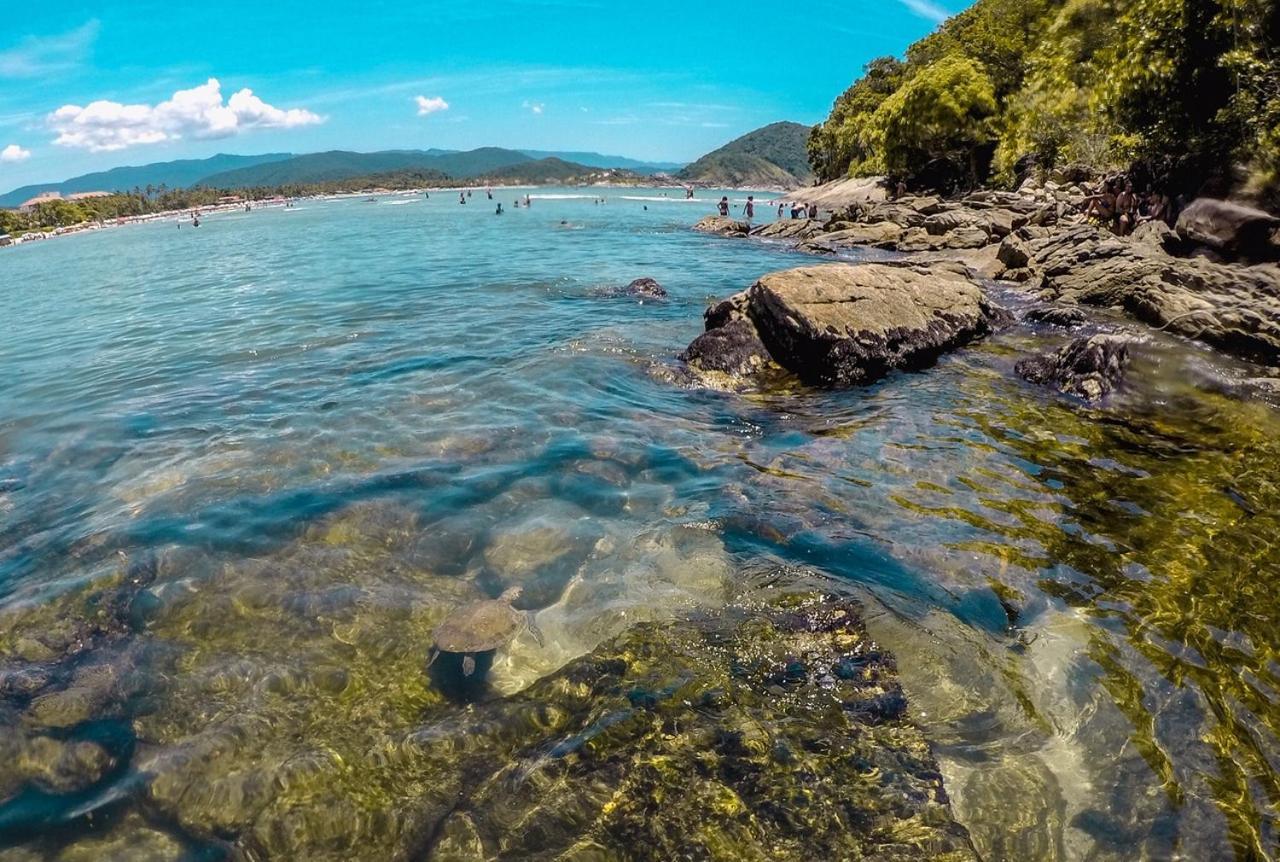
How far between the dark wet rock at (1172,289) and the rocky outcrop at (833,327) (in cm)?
437

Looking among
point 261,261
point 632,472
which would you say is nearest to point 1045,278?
point 632,472

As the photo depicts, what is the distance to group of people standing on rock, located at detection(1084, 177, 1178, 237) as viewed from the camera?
21.9 meters

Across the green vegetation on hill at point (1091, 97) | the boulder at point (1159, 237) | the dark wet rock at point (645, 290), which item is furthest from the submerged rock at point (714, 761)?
the boulder at point (1159, 237)

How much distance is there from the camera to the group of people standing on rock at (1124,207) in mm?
21859

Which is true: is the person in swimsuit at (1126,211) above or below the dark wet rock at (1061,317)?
above

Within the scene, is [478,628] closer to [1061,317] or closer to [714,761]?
[714,761]

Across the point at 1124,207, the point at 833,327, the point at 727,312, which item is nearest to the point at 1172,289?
the point at 833,327

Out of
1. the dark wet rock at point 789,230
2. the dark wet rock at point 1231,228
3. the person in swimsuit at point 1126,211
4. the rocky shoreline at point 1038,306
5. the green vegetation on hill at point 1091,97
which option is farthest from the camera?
the dark wet rock at point 789,230

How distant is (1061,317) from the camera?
1517 cm

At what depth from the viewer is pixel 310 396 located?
11.4 m

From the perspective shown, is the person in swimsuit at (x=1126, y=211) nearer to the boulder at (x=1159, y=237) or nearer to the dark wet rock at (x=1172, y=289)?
the boulder at (x=1159, y=237)

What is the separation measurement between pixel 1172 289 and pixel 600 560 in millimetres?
16093

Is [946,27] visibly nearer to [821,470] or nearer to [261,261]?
[261,261]

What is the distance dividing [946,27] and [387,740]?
Result: 3979 inches
